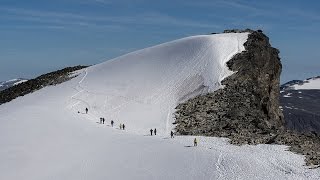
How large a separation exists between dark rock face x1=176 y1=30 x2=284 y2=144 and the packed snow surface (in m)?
2.25

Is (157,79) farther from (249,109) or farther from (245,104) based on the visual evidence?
(249,109)

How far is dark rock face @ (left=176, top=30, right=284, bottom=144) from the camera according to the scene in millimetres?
54219

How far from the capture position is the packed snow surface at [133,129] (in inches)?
1572

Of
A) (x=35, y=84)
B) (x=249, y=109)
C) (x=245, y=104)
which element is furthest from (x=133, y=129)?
(x=35, y=84)

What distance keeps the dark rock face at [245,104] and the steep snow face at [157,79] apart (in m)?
2.18

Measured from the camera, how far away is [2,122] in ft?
195

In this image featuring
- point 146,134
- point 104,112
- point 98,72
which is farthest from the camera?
point 98,72

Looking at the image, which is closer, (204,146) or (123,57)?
(204,146)

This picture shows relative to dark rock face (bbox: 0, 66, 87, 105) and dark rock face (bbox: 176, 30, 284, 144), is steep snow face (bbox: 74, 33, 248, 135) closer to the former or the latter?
dark rock face (bbox: 176, 30, 284, 144)

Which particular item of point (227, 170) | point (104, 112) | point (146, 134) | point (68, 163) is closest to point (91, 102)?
point (104, 112)

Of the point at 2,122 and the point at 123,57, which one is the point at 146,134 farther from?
the point at 123,57

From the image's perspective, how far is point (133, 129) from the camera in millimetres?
60125

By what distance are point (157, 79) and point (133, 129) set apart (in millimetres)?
19421

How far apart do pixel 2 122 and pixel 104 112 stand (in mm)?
14947
